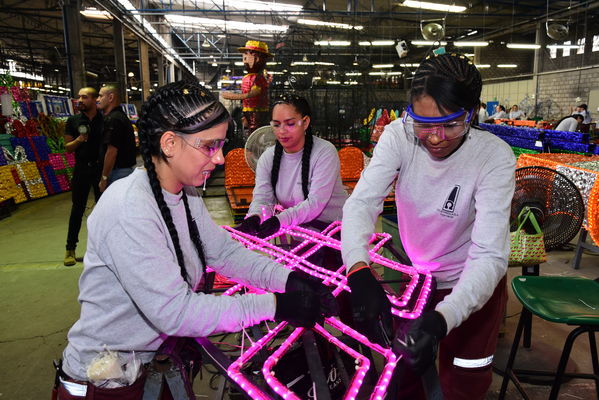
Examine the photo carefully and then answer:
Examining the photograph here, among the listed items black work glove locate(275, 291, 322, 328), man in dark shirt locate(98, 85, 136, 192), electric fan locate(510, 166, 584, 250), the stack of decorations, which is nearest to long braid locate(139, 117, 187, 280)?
black work glove locate(275, 291, 322, 328)

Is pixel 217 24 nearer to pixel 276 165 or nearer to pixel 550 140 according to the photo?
pixel 550 140

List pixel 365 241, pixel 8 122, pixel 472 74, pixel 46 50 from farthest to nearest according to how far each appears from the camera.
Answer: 1. pixel 46 50
2. pixel 8 122
3. pixel 365 241
4. pixel 472 74

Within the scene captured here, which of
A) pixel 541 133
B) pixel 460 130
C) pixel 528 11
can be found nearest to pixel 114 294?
pixel 460 130

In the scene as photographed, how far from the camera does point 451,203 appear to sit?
153 cm

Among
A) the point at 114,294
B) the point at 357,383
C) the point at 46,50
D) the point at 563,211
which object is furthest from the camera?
the point at 46,50

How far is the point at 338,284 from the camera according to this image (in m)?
1.58

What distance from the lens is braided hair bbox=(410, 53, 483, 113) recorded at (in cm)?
135

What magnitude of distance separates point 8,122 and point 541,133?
9100mm

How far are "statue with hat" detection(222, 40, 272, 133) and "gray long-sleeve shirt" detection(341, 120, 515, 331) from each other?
11.3ft

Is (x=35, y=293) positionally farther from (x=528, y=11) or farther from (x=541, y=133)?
(x=528, y=11)

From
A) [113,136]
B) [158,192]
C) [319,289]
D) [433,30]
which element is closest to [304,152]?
[319,289]

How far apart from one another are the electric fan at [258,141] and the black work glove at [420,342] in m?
3.56

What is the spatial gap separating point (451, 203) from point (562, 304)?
0.82m

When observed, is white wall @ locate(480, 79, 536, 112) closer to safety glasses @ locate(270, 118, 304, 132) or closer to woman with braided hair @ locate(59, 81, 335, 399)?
safety glasses @ locate(270, 118, 304, 132)
